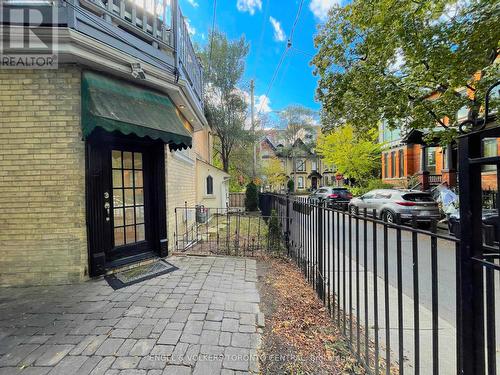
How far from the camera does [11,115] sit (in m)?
4.06

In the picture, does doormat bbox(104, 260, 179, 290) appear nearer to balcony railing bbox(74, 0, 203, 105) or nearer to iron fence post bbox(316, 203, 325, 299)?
iron fence post bbox(316, 203, 325, 299)

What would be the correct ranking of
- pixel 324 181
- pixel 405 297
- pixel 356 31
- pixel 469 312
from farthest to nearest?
pixel 324 181
pixel 356 31
pixel 405 297
pixel 469 312

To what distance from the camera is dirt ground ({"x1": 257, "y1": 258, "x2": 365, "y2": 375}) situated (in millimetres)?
2387

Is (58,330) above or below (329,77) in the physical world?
below

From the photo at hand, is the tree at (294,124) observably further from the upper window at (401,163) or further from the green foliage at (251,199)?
the green foliage at (251,199)

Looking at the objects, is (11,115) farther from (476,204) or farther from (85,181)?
(476,204)

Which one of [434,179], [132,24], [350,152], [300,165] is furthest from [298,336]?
[300,165]

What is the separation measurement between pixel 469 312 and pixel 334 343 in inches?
69.3

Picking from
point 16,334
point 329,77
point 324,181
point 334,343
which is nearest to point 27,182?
point 16,334

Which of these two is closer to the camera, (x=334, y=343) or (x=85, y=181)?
(x=334, y=343)

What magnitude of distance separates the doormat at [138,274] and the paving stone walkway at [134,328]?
0.58 ft

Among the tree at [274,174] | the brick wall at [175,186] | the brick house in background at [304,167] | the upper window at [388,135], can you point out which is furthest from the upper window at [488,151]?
the brick house in background at [304,167]

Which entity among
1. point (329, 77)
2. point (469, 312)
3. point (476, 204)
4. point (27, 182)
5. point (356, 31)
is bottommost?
point (469, 312)

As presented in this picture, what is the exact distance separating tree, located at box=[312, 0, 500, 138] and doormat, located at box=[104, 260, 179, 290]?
745 cm
